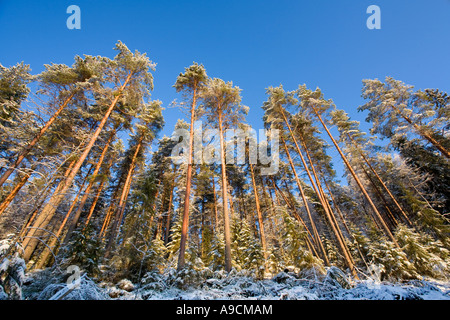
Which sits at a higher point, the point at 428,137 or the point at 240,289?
the point at 428,137

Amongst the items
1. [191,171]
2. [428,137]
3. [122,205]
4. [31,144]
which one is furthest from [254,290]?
[428,137]

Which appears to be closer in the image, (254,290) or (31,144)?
(254,290)

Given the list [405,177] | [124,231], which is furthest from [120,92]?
[405,177]

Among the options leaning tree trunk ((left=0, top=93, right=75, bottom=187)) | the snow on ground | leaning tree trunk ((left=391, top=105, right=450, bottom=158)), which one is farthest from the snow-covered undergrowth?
leaning tree trunk ((left=391, top=105, right=450, bottom=158))

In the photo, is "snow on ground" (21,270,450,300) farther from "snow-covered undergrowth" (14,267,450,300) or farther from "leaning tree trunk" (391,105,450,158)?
"leaning tree trunk" (391,105,450,158)

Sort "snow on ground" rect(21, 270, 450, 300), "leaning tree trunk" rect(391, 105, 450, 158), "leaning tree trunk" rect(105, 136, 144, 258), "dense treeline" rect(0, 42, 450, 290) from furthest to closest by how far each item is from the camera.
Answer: "leaning tree trunk" rect(391, 105, 450, 158)
"leaning tree trunk" rect(105, 136, 144, 258)
"dense treeline" rect(0, 42, 450, 290)
"snow on ground" rect(21, 270, 450, 300)

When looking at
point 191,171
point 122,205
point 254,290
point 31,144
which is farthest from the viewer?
point 122,205

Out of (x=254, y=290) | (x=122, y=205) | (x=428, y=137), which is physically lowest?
(x=254, y=290)

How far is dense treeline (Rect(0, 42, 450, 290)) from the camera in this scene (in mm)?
8633

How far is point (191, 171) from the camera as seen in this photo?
38.9 ft

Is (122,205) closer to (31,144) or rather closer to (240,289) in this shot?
(31,144)

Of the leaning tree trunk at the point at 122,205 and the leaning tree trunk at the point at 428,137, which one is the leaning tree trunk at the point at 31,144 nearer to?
the leaning tree trunk at the point at 122,205

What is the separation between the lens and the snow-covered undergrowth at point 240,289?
11.5ft

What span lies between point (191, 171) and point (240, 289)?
7971 millimetres
